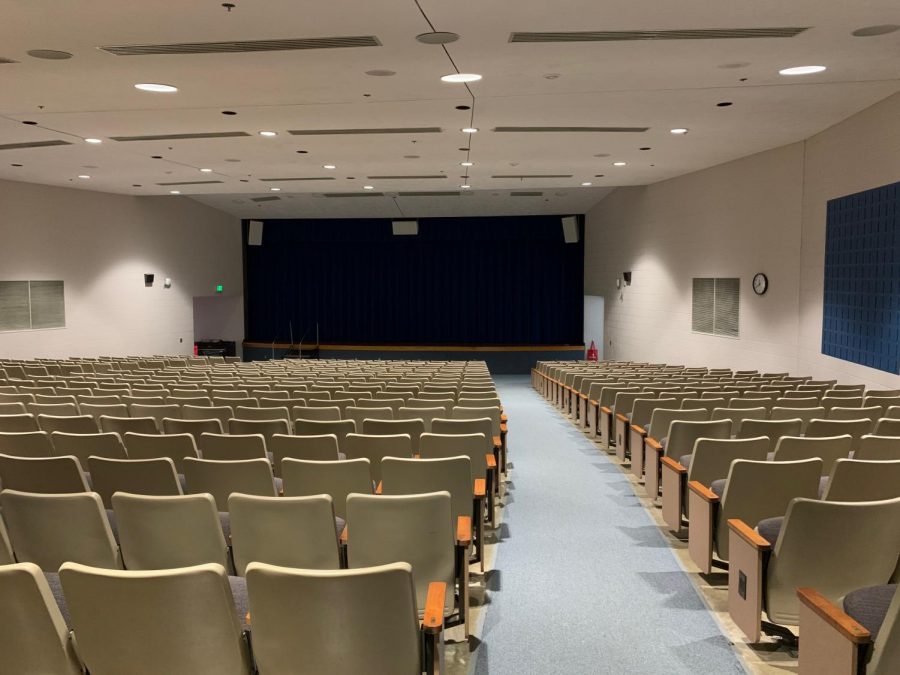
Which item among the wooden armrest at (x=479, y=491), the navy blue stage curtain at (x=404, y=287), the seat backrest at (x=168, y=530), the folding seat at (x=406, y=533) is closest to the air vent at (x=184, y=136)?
the wooden armrest at (x=479, y=491)

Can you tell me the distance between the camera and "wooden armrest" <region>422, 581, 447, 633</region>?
2.43 meters

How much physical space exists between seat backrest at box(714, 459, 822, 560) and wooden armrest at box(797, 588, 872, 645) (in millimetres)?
1270

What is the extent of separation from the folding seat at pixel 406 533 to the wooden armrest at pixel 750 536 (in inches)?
53.0

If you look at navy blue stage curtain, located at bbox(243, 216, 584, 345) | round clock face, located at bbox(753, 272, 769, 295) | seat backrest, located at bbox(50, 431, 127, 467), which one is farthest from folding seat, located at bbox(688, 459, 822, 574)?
navy blue stage curtain, located at bbox(243, 216, 584, 345)

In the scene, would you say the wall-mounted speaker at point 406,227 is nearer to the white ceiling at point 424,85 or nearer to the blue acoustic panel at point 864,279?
the white ceiling at point 424,85

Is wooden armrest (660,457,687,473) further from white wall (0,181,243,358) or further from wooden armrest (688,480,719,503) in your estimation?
white wall (0,181,243,358)

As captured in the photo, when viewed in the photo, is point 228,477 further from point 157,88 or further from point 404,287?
point 404,287

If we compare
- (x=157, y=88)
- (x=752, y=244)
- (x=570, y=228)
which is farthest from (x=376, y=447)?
(x=570, y=228)

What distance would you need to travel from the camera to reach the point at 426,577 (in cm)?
330

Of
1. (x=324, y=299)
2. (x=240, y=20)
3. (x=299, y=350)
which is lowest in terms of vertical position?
(x=299, y=350)

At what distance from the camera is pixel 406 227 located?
80.8 feet

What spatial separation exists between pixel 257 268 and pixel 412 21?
21.1m

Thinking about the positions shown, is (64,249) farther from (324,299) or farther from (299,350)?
(324,299)

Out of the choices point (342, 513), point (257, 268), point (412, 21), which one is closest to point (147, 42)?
point (412, 21)
